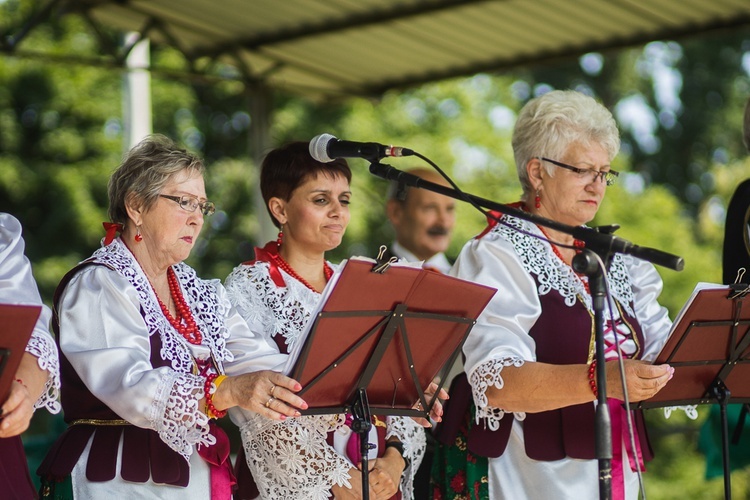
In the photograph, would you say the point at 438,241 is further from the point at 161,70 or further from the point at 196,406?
the point at 196,406

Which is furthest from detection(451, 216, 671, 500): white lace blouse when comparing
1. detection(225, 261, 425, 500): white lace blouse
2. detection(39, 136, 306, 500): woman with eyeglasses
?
detection(39, 136, 306, 500): woman with eyeglasses

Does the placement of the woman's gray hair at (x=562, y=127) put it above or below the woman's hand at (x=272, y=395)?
above

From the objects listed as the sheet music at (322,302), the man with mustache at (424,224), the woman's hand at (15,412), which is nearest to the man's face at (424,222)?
the man with mustache at (424,224)

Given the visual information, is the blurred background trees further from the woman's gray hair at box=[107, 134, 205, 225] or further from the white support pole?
the woman's gray hair at box=[107, 134, 205, 225]

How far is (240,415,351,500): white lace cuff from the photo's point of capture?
3387 mm

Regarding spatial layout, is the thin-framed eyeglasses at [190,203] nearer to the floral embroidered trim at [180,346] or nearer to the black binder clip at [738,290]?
the floral embroidered trim at [180,346]

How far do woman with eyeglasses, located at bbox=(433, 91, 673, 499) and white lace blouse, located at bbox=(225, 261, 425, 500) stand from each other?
0.33 m

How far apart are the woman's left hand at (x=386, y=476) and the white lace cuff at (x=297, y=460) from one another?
0.39 ft

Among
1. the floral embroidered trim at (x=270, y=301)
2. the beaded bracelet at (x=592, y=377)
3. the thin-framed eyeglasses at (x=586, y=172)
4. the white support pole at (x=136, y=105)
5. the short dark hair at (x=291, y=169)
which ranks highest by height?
the white support pole at (x=136, y=105)

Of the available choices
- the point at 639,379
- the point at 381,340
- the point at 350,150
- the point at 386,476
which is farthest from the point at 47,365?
the point at 639,379

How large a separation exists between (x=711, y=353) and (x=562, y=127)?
0.92 metres

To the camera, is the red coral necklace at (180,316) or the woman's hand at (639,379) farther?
the red coral necklace at (180,316)

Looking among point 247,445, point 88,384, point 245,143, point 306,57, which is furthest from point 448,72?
point 245,143

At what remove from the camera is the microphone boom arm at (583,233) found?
8.46ft
